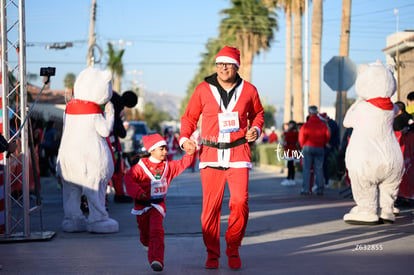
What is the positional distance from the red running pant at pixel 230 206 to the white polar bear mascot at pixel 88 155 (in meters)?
2.95

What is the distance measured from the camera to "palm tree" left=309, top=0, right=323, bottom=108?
1057 inches

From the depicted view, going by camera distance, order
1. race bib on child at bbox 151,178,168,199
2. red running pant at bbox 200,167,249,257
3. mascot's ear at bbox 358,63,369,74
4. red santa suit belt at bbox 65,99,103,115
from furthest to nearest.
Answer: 1. mascot's ear at bbox 358,63,369,74
2. red santa suit belt at bbox 65,99,103,115
3. race bib on child at bbox 151,178,168,199
4. red running pant at bbox 200,167,249,257

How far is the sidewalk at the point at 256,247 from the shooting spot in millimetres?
6613

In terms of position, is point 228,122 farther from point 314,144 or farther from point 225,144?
point 314,144

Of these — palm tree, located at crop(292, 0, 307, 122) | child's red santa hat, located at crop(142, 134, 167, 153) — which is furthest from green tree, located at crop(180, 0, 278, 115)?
child's red santa hat, located at crop(142, 134, 167, 153)

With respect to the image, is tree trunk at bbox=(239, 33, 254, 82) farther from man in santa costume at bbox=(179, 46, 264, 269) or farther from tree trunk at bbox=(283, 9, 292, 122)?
man in santa costume at bbox=(179, 46, 264, 269)

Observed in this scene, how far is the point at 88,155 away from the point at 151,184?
8.72 feet

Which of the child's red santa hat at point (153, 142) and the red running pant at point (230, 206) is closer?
the red running pant at point (230, 206)

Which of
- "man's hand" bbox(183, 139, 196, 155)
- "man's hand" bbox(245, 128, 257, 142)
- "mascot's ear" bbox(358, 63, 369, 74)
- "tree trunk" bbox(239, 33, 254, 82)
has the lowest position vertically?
"man's hand" bbox(183, 139, 196, 155)

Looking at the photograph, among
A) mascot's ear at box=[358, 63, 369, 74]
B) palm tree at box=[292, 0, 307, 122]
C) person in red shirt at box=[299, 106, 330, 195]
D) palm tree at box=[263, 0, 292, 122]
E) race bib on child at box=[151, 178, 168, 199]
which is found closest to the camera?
race bib on child at box=[151, 178, 168, 199]

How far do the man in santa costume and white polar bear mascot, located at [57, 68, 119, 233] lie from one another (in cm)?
284

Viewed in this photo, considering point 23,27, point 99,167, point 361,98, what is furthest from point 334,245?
point 23,27

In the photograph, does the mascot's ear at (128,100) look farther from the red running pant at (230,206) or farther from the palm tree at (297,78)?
the palm tree at (297,78)

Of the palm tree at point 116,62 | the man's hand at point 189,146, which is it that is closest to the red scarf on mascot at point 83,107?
the man's hand at point 189,146
